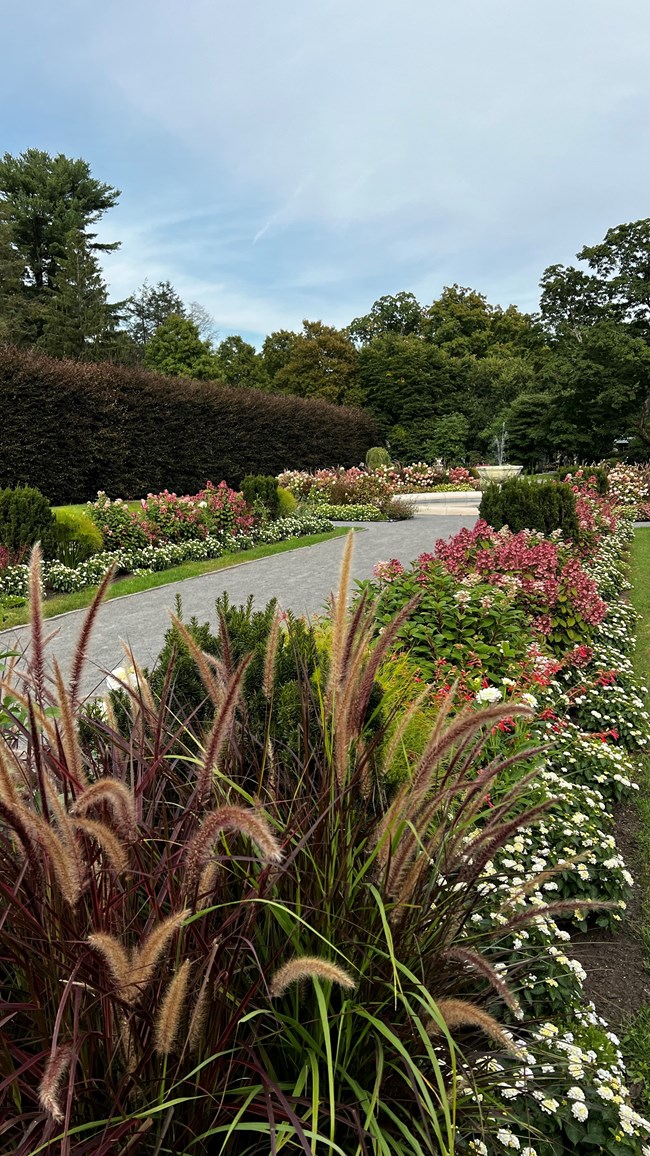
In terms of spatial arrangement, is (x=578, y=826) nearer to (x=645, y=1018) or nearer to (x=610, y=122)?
(x=645, y=1018)

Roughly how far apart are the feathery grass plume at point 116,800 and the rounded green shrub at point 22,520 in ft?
28.3

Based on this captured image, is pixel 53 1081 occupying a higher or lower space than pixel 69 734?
lower

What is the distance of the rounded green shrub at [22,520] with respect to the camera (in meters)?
8.91

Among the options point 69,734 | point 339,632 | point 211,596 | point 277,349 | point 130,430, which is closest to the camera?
point 69,734

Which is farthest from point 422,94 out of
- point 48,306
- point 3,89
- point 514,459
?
point 48,306

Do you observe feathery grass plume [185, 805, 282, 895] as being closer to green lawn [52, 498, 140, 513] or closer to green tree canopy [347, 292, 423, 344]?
green lawn [52, 498, 140, 513]

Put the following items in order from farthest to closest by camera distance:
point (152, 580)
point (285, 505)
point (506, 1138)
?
point (285, 505) → point (152, 580) → point (506, 1138)

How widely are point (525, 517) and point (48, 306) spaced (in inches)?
1229

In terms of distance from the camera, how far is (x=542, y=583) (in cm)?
516

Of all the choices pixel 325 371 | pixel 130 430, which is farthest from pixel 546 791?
pixel 325 371

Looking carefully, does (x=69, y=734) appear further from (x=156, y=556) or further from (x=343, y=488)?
(x=343, y=488)

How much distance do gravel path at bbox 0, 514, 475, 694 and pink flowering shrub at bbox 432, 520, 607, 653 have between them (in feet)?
5.01

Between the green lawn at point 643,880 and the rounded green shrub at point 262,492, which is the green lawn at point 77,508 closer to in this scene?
the rounded green shrub at point 262,492

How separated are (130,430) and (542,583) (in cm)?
1352
